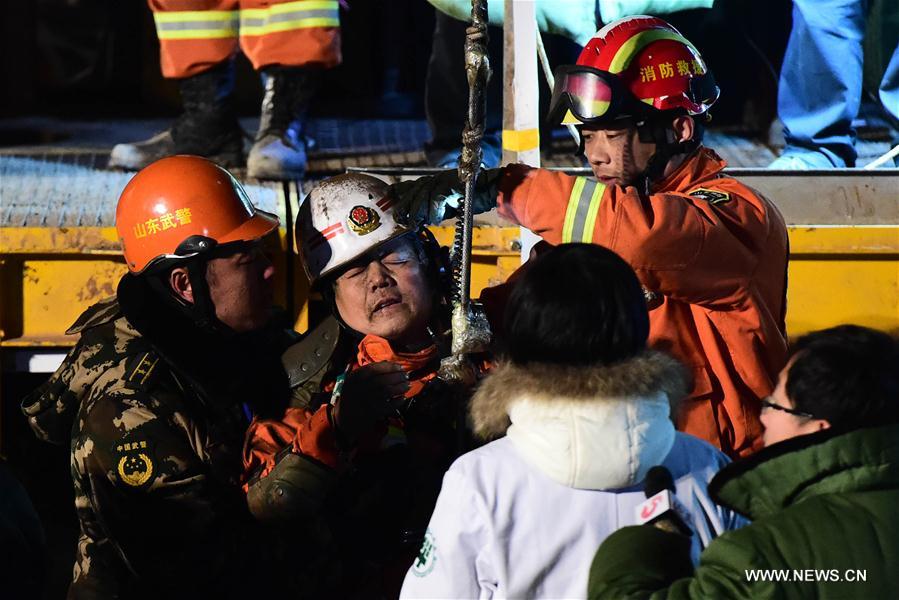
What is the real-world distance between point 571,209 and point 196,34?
2502mm

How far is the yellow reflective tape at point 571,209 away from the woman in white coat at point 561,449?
0.69 metres

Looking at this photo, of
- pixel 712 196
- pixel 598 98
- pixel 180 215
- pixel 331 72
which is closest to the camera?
pixel 712 196

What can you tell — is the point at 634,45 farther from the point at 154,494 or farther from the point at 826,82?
the point at 826,82

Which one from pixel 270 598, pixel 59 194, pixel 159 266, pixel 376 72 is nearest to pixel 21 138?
pixel 59 194

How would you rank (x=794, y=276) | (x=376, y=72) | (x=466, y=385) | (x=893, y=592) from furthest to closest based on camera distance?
(x=376, y=72)
(x=794, y=276)
(x=466, y=385)
(x=893, y=592)

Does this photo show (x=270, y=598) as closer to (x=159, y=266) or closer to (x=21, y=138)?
(x=159, y=266)

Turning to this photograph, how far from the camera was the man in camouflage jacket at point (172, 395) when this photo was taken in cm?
273

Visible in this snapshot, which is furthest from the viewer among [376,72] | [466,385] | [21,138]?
[376,72]

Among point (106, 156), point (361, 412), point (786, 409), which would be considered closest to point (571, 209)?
point (361, 412)

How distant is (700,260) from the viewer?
2.71m

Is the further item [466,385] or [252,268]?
[252,268]

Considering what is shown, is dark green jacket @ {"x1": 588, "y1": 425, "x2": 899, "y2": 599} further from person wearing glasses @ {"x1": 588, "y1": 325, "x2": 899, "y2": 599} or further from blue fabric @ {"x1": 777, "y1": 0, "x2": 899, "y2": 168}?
blue fabric @ {"x1": 777, "y1": 0, "x2": 899, "y2": 168}

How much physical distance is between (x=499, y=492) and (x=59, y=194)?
107 inches

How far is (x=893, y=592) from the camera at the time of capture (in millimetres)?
1787
